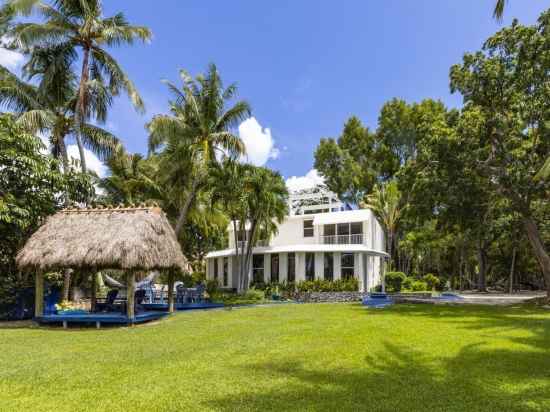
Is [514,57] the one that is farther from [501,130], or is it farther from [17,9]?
[17,9]

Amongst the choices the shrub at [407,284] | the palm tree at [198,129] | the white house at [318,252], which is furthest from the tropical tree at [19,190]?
the shrub at [407,284]

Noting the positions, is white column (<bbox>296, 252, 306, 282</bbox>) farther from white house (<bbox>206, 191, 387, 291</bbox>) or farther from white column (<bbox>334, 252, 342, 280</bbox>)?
white column (<bbox>334, 252, 342, 280</bbox>)

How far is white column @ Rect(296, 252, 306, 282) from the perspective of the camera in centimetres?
2800

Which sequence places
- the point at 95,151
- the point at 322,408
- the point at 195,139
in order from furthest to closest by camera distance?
the point at 195,139
the point at 95,151
the point at 322,408

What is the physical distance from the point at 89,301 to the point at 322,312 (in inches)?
365

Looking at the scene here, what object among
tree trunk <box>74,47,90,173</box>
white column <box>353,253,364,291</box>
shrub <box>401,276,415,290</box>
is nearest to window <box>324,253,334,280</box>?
white column <box>353,253,364,291</box>

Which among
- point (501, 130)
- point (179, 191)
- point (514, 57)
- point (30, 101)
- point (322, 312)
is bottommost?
point (322, 312)

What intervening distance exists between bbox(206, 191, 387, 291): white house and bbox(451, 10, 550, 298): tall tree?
10197 mm

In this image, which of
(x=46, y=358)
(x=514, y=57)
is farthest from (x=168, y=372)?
(x=514, y=57)

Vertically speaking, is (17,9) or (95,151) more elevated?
(17,9)

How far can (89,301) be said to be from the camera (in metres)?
17.1

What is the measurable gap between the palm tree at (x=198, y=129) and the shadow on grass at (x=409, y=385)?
1571 centimetres

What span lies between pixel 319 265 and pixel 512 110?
559 inches

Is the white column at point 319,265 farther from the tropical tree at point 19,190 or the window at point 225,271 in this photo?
the tropical tree at point 19,190
